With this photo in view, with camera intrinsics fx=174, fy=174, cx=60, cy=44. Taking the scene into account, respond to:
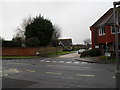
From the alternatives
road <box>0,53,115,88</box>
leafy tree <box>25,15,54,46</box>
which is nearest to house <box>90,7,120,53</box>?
road <box>0,53,115,88</box>

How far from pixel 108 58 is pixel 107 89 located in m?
17.8

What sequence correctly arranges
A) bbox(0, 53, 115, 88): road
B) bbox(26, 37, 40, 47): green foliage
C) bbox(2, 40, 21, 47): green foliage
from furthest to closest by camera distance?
bbox(2, 40, 21, 47): green foliage
bbox(26, 37, 40, 47): green foliage
bbox(0, 53, 115, 88): road

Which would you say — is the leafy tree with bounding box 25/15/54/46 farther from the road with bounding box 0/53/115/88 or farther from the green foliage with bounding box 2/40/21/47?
the road with bounding box 0/53/115/88

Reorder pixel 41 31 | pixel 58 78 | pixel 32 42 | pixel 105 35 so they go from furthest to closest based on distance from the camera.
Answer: pixel 41 31 < pixel 32 42 < pixel 105 35 < pixel 58 78

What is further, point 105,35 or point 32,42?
point 32,42

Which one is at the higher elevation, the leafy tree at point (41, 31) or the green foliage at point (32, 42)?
the leafy tree at point (41, 31)

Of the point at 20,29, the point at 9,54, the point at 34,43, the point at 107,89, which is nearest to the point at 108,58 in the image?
the point at 107,89

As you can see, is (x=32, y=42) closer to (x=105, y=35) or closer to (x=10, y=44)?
(x=10, y=44)

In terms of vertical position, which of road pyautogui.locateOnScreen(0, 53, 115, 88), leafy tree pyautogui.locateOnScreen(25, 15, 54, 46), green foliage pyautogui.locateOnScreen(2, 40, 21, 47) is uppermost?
leafy tree pyautogui.locateOnScreen(25, 15, 54, 46)

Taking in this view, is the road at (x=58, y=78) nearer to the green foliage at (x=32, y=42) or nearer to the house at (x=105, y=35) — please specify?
the house at (x=105, y=35)

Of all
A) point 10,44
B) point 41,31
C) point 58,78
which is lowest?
point 58,78

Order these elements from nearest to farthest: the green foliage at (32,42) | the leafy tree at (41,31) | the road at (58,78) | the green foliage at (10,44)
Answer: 1. the road at (58,78)
2. the green foliage at (32,42)
3. the green foliage at (10,44)
4. the leafy tree at (41,31)

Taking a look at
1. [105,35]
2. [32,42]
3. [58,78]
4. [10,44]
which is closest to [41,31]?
[32,42]

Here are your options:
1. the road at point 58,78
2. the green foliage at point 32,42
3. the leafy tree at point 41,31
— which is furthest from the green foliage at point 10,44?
the road at point 58,78
